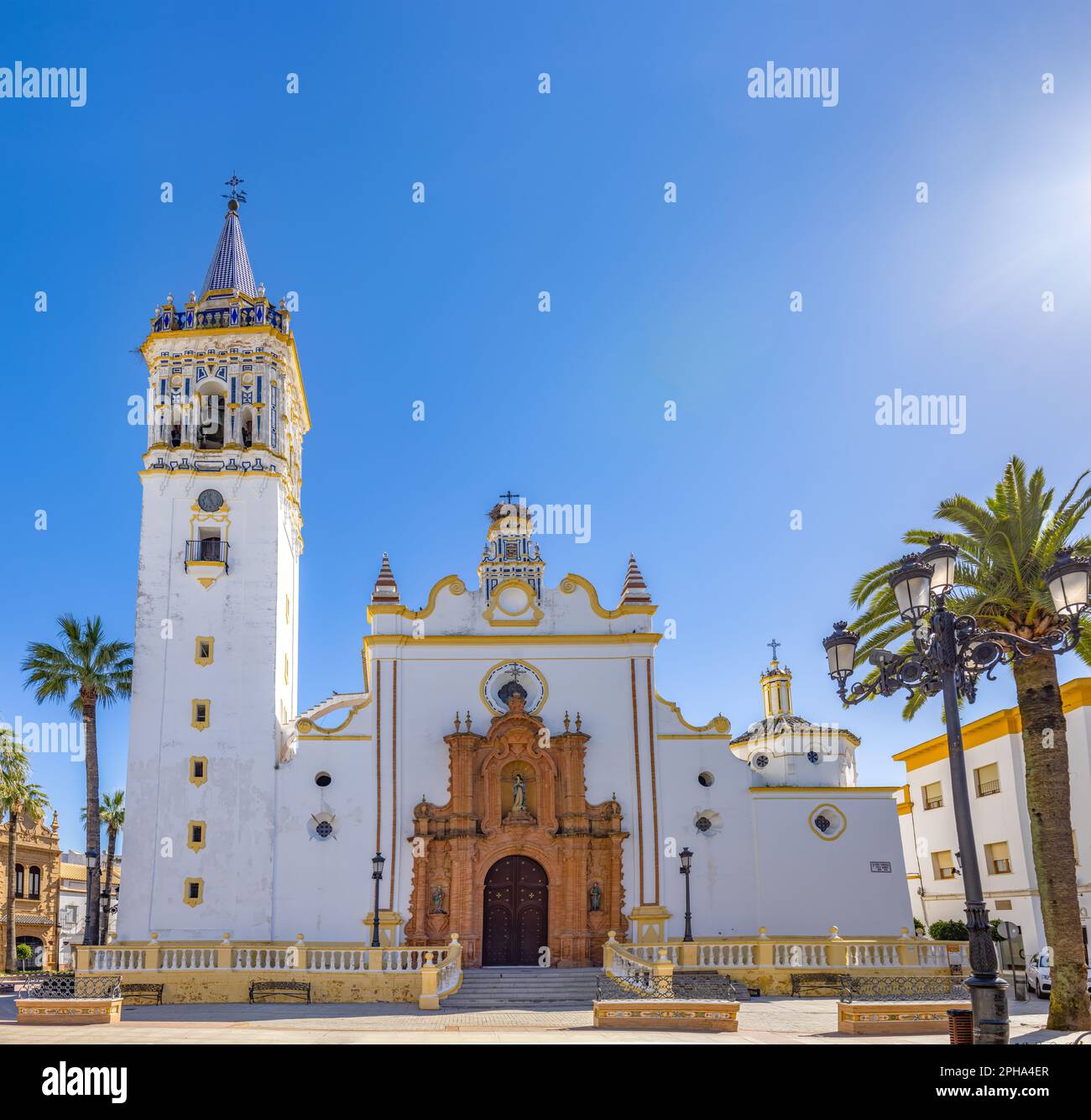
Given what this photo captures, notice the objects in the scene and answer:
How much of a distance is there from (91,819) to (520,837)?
14.4 meters

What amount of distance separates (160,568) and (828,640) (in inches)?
1005

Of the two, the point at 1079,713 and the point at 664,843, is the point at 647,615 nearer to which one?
the point at 664,843

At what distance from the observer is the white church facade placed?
32.3m

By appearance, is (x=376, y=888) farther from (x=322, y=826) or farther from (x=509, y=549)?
(x=509, y=549)

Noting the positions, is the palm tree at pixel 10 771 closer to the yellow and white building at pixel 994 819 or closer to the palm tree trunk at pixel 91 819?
the palm tree trunk at pixel 91 819

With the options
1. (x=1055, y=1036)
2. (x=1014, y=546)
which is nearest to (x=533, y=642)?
(x=1014, y=546)

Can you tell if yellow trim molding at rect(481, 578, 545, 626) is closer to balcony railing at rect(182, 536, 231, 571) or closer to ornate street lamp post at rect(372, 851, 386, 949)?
ornate street lamp post at rect(372, 851, 386, 949)

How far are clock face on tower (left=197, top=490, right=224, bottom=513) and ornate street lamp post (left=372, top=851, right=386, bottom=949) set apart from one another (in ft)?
40.1

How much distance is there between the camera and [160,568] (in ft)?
114

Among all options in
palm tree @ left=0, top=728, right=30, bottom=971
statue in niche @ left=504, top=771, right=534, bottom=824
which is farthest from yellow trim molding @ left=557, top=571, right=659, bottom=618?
palm tree @ left=0, top=728, right=30, bottom=971

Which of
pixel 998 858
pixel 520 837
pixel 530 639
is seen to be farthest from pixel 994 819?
pixel 530 639

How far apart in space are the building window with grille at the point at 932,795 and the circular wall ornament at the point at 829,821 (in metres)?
13.1

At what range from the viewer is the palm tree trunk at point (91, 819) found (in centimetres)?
3438

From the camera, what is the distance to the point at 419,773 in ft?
111
